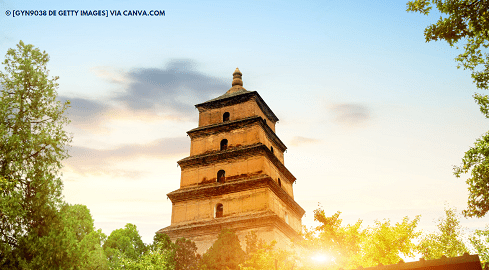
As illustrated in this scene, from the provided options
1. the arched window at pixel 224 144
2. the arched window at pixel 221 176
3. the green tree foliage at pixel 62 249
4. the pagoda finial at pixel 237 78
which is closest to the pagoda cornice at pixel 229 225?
the arched window at pixel 221 176

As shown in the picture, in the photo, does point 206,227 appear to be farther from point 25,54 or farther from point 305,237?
point 25,54

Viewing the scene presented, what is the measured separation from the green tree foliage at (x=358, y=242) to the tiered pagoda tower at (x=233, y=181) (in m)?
2.03

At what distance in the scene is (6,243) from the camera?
1049 cm

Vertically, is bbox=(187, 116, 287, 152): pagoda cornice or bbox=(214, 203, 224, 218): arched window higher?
bbox=(187, 116, 287, 152): pagoda cornice

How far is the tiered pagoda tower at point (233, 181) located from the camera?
21.2m

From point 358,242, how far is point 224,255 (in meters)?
A: 11.3

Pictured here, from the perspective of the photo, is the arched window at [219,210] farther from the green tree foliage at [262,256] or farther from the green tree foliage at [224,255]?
the green tree foliage at [224,255]

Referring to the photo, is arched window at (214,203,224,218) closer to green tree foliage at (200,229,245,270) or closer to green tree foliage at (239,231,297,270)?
green tree foliage at (239,231,297,270)

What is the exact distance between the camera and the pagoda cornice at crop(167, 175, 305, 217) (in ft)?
72.0

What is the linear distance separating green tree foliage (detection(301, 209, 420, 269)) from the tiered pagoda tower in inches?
80.0

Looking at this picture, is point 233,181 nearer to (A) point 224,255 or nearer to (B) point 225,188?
(B) point 225,188

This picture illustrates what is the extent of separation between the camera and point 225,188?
74.1ft

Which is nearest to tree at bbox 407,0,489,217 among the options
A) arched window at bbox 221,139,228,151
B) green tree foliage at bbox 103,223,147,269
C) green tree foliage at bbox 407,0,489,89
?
green tree foliage at bbox 407,0,489,89

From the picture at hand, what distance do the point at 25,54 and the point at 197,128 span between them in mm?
13936
